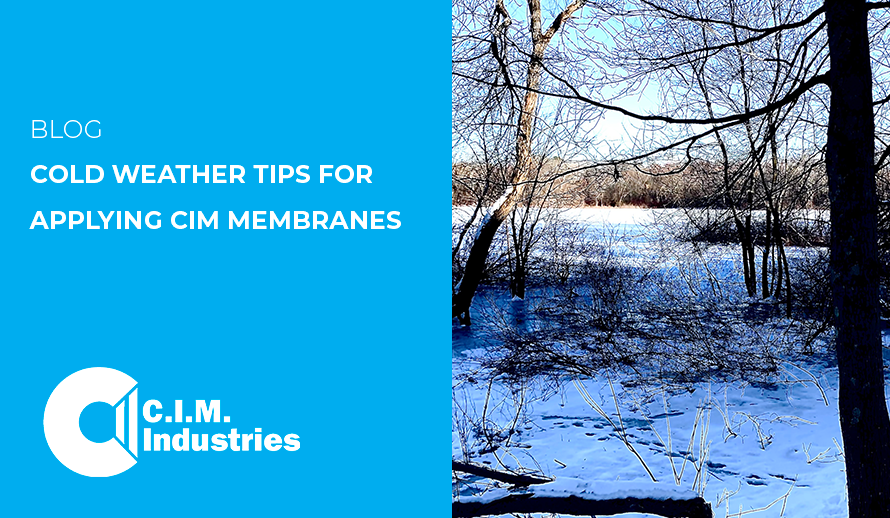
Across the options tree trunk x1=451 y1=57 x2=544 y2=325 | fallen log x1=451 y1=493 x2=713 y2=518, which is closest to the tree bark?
tree trunk x1=451 y1=57 x2=544 y2=325

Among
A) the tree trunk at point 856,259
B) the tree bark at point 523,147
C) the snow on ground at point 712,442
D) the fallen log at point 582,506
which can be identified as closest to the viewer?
the fallen log at point 582,506

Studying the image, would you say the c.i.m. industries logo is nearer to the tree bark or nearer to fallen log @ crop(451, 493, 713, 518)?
fallen log @ crop(451, 493, 713, 518)

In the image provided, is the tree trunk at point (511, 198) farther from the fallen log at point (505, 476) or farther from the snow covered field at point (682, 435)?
the fallen log at point (505, 476)

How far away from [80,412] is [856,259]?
306 centimetres

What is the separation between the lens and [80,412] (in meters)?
2.83

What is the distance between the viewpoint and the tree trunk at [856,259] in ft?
9.46

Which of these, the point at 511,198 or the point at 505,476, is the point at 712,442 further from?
the point at 511,198

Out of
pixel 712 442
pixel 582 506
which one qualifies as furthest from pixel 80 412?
pixel 712 442

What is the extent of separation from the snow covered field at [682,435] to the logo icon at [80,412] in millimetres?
1640

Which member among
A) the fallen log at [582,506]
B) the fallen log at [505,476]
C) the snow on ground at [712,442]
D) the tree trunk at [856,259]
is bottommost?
the snow on ground at [712,442]

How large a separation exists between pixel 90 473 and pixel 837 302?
9.93ft

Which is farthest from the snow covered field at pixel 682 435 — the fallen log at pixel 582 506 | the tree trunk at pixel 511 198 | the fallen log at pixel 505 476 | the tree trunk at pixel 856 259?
the tree trunk at pixel 511 198

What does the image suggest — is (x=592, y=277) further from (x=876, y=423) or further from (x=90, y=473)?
(x=90, y=473)

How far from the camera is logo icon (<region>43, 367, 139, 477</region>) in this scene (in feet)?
9.27
